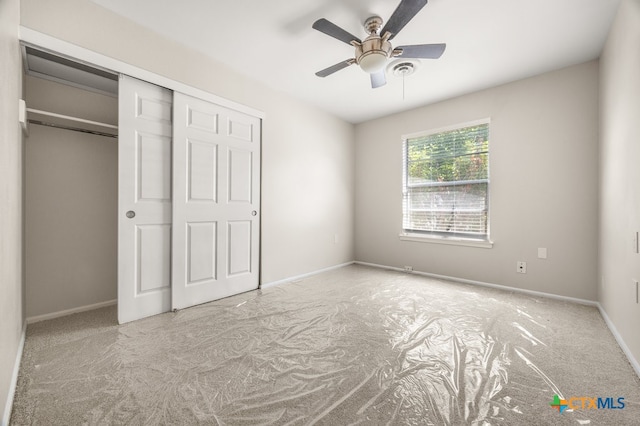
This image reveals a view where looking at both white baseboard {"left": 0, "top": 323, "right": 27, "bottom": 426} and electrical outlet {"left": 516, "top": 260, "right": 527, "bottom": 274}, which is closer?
white baseboard {"left": 0, "top": 323, "right": 27, "bottom": 426}

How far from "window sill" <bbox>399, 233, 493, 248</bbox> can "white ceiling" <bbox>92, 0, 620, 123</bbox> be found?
2038mm

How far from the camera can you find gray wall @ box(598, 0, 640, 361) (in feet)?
5.86

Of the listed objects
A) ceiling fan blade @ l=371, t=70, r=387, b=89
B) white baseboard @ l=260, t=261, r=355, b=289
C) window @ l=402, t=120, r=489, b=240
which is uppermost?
ceiling fan blade @ l=371, t=70, r=387, b=89

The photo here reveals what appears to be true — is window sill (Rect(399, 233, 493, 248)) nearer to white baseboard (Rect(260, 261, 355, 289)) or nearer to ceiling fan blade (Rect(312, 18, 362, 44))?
white baseboard (Rect(260, 261, 355, 289))

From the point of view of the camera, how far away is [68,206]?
2594mm

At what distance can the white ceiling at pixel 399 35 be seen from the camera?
2.13m

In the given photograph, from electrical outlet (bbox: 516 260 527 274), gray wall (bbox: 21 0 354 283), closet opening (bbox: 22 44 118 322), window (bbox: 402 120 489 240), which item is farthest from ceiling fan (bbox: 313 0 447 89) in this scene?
electrical outlet (bbox: 516 260 527 274)

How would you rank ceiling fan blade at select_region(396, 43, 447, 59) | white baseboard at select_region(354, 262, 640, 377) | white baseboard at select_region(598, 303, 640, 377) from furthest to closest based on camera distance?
ceiling fan blade at select_region(396, 43, 447, 59) → white baseboard at select_region(354, 262, 640, 377) → white baseboard at select_region(598, 303, 640, 377)

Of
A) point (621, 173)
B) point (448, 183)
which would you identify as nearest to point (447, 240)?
point (448, 183)

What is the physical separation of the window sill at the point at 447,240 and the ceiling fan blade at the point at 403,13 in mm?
2828

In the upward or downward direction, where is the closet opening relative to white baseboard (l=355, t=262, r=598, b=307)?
upward

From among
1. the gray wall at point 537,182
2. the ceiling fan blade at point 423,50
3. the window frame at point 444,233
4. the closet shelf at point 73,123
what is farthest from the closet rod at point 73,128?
the gray wall at point 537,182

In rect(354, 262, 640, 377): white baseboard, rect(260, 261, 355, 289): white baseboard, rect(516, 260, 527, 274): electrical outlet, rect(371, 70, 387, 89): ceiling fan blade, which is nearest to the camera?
rect(354, 262, 640, 377): white baseboard

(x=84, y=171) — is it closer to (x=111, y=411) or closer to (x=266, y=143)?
(x=266, y=143)
